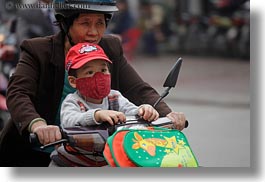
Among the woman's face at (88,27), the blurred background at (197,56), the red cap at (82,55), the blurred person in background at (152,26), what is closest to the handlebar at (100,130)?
the red cap at (82,55)

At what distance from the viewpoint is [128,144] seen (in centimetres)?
278

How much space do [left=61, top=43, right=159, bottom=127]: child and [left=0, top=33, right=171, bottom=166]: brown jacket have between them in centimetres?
15

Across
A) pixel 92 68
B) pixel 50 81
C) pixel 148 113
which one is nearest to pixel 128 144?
pixel 148 113

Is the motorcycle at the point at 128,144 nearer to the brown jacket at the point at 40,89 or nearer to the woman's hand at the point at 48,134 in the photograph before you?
the woman's hand at the point at 48,134

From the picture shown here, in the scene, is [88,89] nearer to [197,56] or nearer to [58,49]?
[58,49]

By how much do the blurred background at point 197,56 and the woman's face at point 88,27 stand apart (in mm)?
2804

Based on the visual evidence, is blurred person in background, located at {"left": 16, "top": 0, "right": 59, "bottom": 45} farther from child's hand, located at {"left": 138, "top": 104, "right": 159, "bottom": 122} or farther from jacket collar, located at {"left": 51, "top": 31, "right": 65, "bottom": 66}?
child's hand, located at {"left": 138, "top": 104, "right": 159, "bottom": 122}

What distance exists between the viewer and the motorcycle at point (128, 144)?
2.77 metres

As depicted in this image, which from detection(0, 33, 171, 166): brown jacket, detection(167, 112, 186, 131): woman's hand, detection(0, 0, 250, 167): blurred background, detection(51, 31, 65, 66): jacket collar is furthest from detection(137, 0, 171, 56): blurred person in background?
detection(167, 112, 186, 131): woman's hand

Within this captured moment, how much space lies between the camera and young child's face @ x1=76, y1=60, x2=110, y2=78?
3.04 metres

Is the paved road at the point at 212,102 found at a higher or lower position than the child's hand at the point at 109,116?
lower

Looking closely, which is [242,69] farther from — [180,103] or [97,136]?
[97,136]

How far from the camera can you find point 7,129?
338 cm

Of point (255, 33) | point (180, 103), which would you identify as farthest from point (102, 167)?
point (180, 103)
